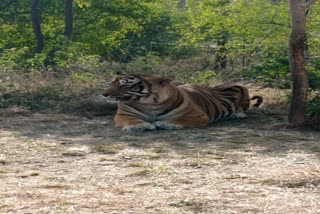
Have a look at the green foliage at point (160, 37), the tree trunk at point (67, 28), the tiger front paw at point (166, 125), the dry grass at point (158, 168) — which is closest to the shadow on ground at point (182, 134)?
the dry grass at point (158, 168)

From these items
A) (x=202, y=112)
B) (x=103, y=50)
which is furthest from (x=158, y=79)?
(x=103, y=50)

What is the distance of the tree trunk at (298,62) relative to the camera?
7871mm

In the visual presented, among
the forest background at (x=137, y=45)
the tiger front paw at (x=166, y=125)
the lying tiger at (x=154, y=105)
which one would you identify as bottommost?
the tiger front paw at (x=166, y=125)

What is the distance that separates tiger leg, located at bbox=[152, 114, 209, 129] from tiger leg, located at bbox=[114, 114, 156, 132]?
14 centimetres

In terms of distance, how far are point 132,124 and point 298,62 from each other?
84.4 inches

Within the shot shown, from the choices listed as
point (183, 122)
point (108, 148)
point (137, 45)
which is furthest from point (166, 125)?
point (137, 45)

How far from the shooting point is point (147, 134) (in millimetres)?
7852

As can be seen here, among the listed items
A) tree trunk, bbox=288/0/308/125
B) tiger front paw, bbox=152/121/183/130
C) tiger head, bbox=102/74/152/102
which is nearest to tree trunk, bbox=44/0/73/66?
tiger head, bbox=102/74/152/102

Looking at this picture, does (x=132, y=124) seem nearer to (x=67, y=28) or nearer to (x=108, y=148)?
(x=108, y=148)

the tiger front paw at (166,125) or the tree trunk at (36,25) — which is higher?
the tree trunk at (36,25)

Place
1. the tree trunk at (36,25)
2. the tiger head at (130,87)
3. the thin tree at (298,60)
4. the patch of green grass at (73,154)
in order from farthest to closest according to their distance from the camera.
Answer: the tree trunk at (36,25) < the tiger head at (130,87) < the thin tree at (298,60) < the patch of green grass at (73,154)

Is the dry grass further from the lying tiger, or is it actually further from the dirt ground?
the lying tiger

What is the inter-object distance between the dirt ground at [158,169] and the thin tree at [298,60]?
0.29 meters

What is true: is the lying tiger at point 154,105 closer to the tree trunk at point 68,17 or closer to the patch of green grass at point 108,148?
the patch of green grass at point 108,148
